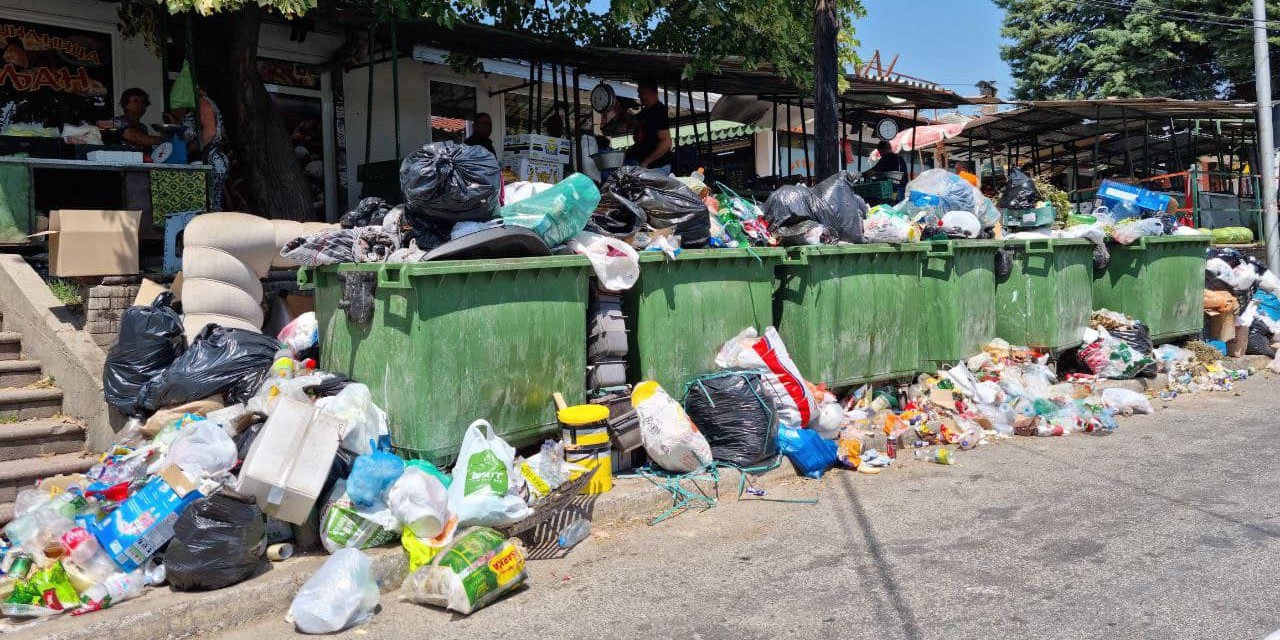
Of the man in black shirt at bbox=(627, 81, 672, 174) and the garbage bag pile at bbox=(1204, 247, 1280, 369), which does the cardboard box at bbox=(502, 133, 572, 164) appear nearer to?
the man in black shirt at bbox=(627, 81, 672, 174)

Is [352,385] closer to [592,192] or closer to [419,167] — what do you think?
[419,167]

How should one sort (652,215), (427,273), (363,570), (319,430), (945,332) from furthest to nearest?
(945,332)
(652,215)
(427,273)
(319,430)
(363,570)

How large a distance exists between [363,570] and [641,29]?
7.99m

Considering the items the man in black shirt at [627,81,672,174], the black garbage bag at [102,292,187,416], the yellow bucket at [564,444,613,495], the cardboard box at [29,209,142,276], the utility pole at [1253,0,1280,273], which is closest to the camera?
the yellow bucket at [564,444,613,495]

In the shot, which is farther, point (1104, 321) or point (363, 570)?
point (1104, 321)

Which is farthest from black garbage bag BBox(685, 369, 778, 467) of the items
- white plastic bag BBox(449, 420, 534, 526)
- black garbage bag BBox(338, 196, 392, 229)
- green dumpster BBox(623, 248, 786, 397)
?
black garbage bag BBox(338, 196, 392, 229)

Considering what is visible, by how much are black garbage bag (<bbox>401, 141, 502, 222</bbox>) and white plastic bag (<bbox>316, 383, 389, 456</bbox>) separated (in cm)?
91

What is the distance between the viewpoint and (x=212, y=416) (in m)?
4.71

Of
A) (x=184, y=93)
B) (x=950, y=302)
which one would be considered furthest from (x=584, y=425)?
(x=184, y=93)

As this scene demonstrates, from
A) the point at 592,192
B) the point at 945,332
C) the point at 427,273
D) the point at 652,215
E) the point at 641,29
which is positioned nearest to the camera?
the point at 427,273

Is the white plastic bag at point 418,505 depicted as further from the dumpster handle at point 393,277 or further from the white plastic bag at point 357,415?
the dumpster handle at point 393,277

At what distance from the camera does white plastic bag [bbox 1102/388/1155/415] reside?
7812 millimetres

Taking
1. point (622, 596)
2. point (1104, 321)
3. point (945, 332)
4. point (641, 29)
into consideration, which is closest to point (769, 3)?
point (641, 29)

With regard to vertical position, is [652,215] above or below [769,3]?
below
